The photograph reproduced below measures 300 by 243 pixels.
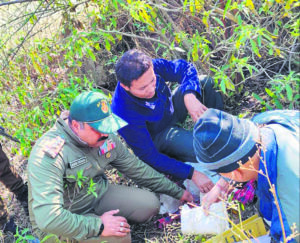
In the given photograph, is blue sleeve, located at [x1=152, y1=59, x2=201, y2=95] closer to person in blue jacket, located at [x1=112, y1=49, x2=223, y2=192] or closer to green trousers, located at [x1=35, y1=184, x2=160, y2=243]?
person in blue jacket, located at [x1=112, y1=49, x2=223, y2=192]

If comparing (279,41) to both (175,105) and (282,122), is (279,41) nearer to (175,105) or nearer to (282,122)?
(175,105)

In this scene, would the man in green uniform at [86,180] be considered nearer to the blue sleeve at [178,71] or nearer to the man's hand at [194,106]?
the man's hand at [194,106]

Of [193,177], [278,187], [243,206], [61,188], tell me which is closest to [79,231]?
[61,188]

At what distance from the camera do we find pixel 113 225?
272 centimetres

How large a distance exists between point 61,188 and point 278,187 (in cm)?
153

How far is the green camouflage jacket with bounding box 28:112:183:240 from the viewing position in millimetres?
2479

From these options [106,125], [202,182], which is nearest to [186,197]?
[202,182]

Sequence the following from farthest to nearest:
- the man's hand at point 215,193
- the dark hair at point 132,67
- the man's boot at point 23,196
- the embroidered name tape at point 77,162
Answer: the man's boot at point 23,196, the dark hair at point 132,67, the embroidered name tape at point 77,162, the man's hand at point 215,193

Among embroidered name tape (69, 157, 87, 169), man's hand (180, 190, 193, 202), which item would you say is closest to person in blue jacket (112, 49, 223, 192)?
man's hand (180, 190, 193, 202)

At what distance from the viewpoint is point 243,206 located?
265 centimetres

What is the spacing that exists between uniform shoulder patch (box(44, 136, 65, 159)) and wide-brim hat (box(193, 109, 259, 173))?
1.25 m

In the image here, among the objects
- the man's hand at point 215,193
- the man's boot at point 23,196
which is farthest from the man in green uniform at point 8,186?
the man's hand at point 215,193

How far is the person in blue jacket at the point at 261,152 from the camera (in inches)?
63.9

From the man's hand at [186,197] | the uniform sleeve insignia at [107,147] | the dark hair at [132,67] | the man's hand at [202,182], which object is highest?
the dark hair at [132,67]
